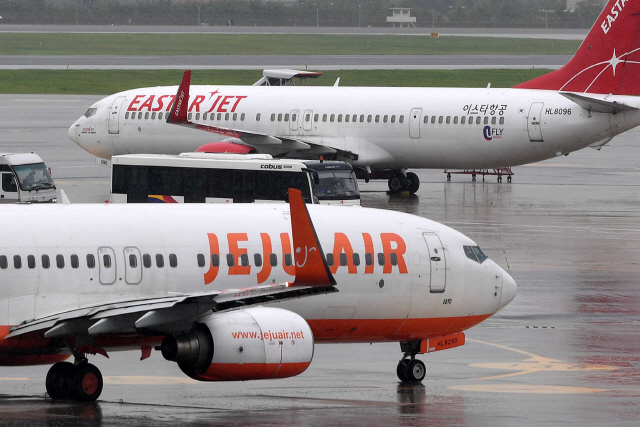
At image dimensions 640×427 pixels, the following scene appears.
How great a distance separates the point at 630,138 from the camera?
94.0 metres

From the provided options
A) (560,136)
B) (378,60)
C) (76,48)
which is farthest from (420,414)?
(76,48)

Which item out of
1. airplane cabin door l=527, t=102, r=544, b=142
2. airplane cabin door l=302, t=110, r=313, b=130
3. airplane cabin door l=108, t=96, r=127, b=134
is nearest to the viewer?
airplane cabin door l=527, t=102, r=544, b=142

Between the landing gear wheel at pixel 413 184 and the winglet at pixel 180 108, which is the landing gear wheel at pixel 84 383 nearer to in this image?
the winglet at pixel 180 108

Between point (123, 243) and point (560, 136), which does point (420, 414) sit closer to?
point (123, 243)

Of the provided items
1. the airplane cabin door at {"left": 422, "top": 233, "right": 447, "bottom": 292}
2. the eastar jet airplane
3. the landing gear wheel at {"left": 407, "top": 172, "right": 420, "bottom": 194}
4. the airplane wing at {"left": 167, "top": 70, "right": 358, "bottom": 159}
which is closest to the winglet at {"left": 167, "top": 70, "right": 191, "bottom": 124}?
the airplane wing at {"left": 167, "top": 70, "right": 358, "bottom": 159}

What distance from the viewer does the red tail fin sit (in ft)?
196

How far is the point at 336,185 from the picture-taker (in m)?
47.9

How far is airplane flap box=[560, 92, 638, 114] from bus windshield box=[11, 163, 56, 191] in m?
24.0

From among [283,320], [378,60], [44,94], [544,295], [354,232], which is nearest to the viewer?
[283,320]

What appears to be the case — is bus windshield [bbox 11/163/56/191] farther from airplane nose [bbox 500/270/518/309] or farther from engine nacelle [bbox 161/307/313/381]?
engine nacelle [bbox 161/307/313/381]

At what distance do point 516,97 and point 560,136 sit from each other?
292 cm

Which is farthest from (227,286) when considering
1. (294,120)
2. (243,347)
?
(294,120)

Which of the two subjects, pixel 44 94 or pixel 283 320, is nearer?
pixel 283 320

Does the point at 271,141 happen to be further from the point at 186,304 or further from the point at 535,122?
the point at 186,304
